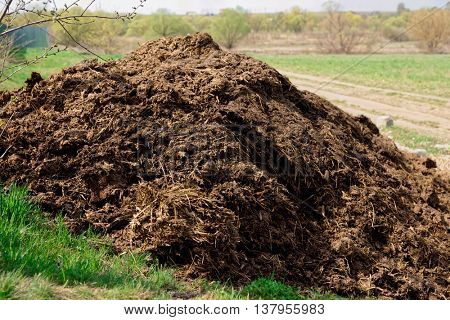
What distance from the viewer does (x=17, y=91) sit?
5910 millimetres

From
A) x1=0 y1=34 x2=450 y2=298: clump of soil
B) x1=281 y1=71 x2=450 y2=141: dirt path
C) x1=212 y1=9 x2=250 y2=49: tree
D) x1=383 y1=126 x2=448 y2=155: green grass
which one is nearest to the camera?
x1=0 y1=34 x2=450 y2=298: clump of soil

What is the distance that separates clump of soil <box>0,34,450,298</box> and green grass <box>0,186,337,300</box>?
0.52 ft

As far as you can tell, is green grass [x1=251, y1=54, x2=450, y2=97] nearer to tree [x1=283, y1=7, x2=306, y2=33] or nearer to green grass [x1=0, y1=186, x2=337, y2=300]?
green grass [x1=0, y1=186, x2=337, y2=300]

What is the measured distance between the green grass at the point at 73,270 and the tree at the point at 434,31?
2095 inches

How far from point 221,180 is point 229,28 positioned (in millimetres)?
54561

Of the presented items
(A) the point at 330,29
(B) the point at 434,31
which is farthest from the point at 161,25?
(B) the point at 434,31

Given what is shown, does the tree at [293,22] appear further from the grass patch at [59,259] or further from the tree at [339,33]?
Result: the grass patch at [59,259]

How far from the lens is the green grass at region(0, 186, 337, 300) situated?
Answer: 11.4 feet

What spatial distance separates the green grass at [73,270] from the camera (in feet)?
11.4

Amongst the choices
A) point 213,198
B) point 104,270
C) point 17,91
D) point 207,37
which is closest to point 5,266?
point 104,270

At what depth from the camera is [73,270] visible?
12.2ft

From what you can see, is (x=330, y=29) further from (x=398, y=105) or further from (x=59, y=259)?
(x=59, y=259)

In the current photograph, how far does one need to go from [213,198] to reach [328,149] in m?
1.40

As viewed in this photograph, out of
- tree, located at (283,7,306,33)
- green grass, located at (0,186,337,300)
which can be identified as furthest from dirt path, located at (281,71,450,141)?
tree, located at (283,7,306,33)
